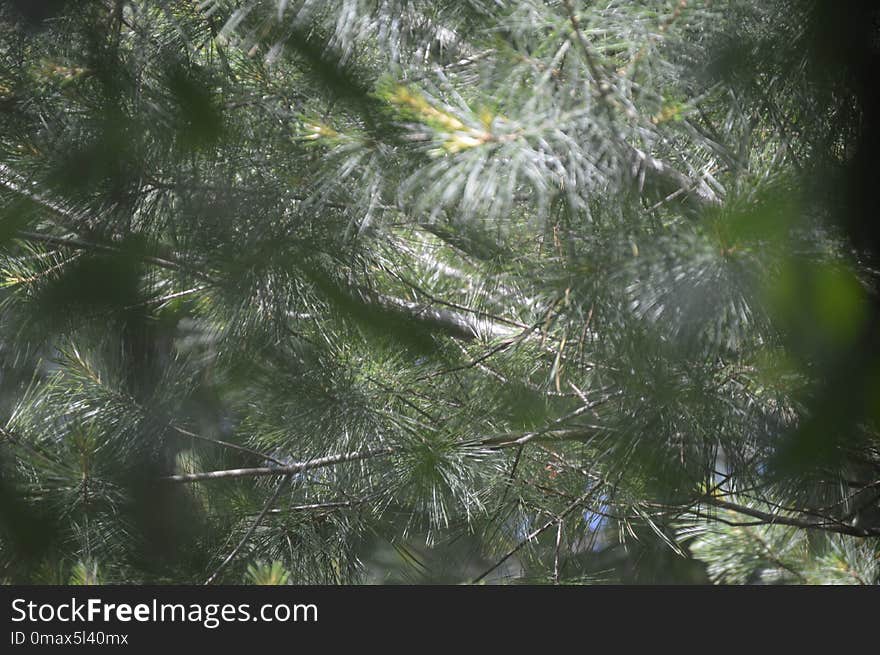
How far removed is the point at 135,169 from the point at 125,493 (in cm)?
45

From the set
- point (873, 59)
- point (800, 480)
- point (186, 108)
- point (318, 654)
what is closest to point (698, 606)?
point (800, 480)

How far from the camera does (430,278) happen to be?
969 millimetres

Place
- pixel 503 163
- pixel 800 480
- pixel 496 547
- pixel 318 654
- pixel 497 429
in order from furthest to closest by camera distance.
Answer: pixel 496 547, pixel 497 429, pixel 800 480, pixel 318 654, pixel 503 163

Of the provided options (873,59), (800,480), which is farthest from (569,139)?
(800,480)

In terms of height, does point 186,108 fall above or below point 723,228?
above

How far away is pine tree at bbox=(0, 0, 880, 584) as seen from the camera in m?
0.58

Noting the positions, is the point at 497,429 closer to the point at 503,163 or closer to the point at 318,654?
the point at 318,654

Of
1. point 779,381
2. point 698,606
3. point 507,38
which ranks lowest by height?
point 698,606

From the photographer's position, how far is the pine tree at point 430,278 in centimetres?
58

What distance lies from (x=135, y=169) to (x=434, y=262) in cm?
35

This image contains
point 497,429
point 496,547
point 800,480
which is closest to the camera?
point 800,480

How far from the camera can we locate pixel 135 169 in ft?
2.47

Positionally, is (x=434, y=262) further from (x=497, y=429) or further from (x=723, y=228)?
(x=723, y=228)

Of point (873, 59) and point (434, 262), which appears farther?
point (434, 262)
